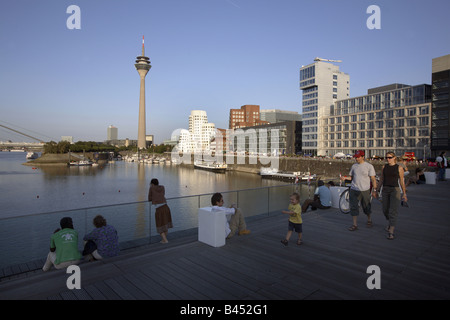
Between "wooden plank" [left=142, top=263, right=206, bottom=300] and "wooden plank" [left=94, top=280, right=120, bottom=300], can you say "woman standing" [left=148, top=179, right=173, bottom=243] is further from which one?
"wooden plank" [left=94, top=280, right=120, bottom=300]

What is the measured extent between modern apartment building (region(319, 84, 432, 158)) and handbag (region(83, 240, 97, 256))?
78516 mm

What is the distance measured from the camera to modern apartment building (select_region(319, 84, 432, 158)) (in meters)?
72.2

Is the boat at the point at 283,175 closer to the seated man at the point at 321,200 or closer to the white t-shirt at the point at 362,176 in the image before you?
the seated man at the point at 321,200

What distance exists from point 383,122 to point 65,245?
8803 cm

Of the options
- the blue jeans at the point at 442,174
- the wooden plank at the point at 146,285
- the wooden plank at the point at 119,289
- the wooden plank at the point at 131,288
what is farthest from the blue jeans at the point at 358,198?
the blue jeans at the point at 442,174

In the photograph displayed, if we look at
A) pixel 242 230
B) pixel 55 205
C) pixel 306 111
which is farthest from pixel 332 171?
pixel 242 230

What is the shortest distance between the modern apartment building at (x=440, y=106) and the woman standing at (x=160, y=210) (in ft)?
248

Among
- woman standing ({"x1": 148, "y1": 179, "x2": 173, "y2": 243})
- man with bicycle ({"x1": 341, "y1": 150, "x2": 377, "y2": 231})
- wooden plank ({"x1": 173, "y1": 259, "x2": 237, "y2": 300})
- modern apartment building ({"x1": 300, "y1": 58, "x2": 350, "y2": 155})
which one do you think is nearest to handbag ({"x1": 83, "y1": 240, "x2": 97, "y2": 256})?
wooden plank ({"x1": 173, "y1": 259, "x2": 237, "y2": 300})

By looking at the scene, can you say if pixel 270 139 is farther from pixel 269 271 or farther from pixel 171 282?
pixel 171 282

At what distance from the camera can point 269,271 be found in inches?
227

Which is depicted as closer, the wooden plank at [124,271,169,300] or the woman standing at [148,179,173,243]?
the wooden plank at [124,271,169,300]

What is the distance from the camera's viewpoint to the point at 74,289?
505 cm
